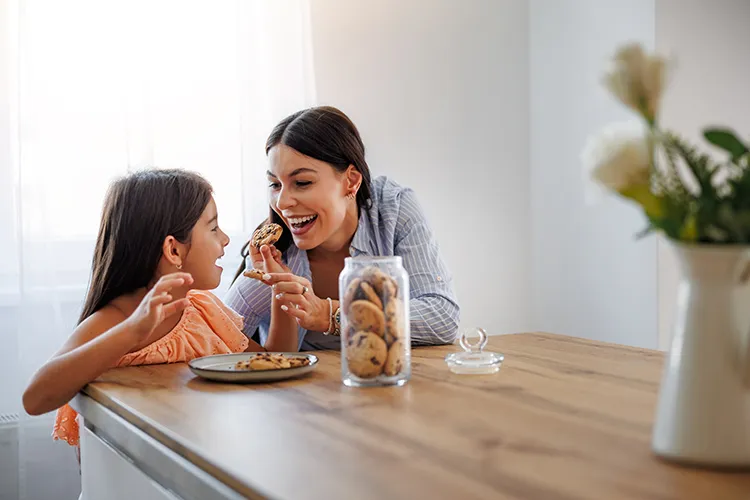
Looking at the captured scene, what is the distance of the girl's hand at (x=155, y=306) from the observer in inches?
54.2

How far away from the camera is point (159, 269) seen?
1755 millimetres

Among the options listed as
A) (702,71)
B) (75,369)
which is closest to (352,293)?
(75,369)

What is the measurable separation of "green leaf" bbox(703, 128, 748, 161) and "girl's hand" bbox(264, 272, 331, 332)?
1.02m

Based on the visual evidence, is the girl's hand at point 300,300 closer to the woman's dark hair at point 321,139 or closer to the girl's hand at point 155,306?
the girl's hand at point 155,306

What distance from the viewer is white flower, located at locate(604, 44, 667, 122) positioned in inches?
28.5

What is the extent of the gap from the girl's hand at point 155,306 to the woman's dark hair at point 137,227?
29 cm

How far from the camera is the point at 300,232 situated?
207 centimetres

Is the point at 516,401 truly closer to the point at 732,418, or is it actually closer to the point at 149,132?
the point at 732,418

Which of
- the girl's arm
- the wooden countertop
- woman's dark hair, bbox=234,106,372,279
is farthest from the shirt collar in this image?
the girl's arm

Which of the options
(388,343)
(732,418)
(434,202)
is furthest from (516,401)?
(434,202)

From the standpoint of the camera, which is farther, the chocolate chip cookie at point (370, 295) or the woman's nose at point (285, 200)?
the woman's nose at point (285, 200)

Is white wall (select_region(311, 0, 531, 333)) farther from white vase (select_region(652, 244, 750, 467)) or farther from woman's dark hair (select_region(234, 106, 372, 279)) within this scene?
white vase (select_region(652, 244, 750, 467))

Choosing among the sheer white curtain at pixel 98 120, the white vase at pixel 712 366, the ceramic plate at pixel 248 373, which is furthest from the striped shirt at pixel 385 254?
the white vase at pixel 712 366

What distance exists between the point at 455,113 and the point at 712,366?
9.83ft
